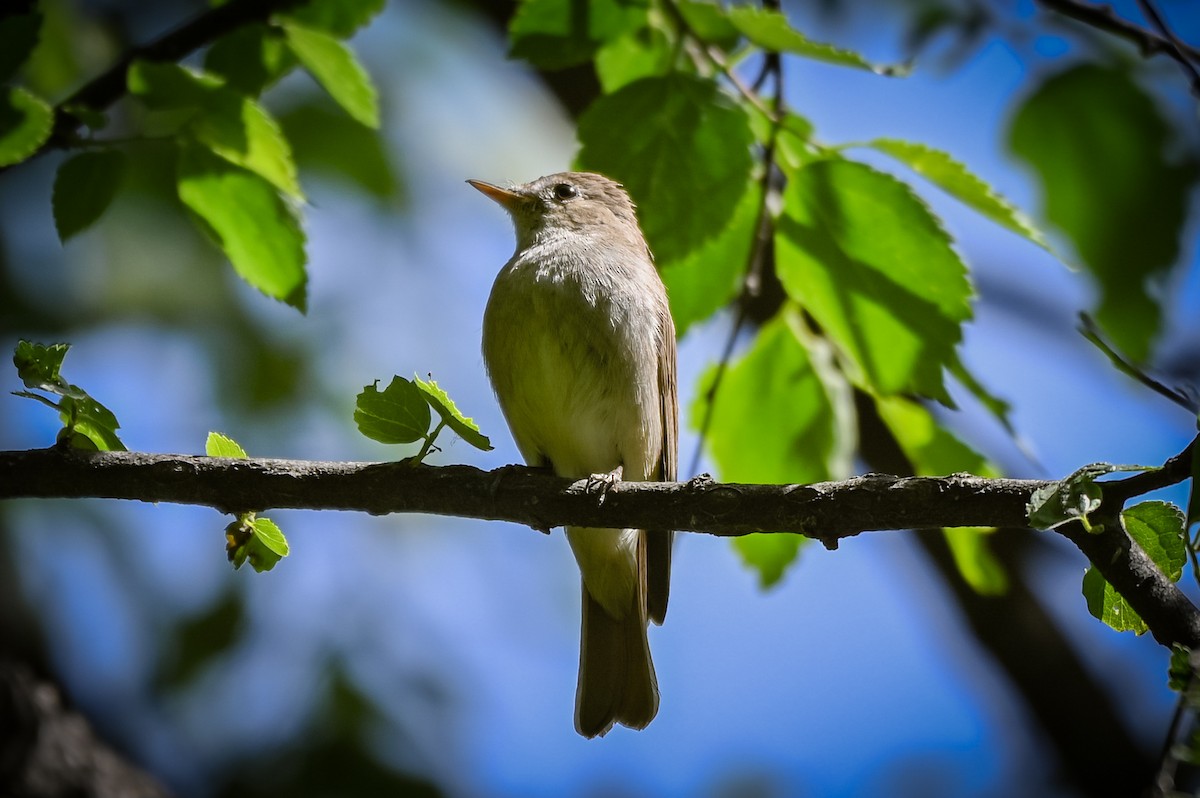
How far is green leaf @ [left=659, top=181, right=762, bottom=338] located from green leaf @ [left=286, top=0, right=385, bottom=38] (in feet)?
4.45

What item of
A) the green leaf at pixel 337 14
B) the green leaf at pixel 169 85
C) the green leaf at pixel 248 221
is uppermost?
the green leaf at pixel 337 14

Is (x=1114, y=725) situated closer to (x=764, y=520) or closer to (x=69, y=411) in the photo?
(x=764, y=520)

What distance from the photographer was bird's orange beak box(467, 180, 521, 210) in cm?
543

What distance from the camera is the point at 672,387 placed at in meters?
4.73

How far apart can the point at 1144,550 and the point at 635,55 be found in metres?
2.04

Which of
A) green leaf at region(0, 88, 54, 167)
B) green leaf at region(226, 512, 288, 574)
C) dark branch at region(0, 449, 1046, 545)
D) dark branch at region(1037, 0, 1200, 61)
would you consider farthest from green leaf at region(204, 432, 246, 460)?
dark branch at region(1037, 0, 1200, 61)

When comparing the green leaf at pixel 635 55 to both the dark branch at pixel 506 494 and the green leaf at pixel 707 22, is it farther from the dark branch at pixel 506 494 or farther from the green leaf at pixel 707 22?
the dark branch at pixel 506 494

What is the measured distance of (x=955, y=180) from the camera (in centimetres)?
301

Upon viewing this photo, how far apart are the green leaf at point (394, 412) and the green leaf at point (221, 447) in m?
0.35

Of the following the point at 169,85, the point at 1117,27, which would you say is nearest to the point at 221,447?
the point at 169,85

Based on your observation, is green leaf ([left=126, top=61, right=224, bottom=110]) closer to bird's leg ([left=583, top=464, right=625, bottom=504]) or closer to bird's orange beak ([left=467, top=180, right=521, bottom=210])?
bird's leg ([left=583, top=464, right=625, bottom=504])

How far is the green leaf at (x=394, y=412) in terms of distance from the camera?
2387 millimetres

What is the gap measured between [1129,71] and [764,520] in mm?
1506

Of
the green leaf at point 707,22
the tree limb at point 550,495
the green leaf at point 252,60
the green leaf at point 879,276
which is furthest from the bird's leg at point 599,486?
the green leaf at point 252,60
